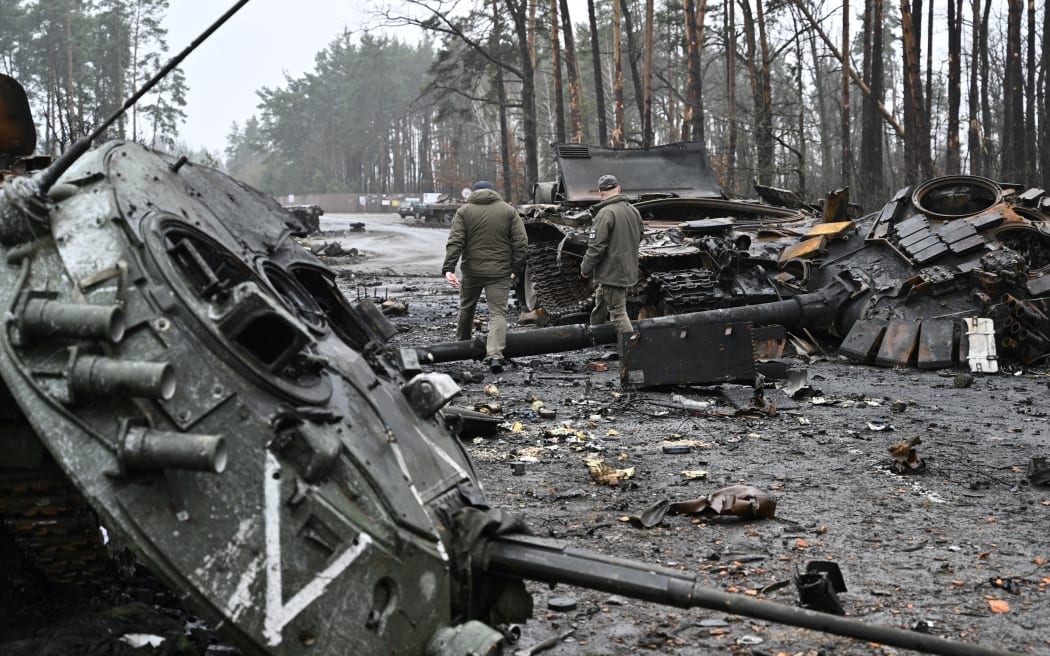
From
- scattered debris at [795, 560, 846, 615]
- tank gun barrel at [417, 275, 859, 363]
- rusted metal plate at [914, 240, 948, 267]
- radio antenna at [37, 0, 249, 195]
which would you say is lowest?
scattered debris at [795, 560, 846, 615]

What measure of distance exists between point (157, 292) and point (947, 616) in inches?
128

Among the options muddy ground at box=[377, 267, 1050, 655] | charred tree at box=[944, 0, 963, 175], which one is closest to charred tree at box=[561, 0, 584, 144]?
charred tree at box=[944, 0, 963, 175]

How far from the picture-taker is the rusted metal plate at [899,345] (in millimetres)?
10703

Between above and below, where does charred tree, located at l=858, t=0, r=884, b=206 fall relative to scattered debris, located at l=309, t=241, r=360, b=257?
above

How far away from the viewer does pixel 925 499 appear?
6.06 m

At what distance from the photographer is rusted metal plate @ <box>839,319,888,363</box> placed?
10953 millimetres

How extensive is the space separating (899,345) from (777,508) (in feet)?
17.9

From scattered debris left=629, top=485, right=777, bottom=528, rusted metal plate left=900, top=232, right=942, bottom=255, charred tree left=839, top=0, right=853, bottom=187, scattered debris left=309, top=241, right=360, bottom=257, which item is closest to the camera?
scattered debris left=629, top=485, right=777, bottom=528

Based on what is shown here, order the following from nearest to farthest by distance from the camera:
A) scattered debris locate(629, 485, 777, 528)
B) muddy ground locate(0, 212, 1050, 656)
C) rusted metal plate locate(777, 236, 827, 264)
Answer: muddy ground locate(0, 212, 1050, 656) < scattered debris locate(629, 485, 777, 528) < rusted metal plate locate(777, 236, 827, 264)

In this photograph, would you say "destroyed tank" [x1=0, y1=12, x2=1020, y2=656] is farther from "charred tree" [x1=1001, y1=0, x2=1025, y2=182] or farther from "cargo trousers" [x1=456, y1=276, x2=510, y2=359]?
"charred tree" [x1=1001, y1=0, x2=1025, y2=182]

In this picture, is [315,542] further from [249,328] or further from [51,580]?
[51,580]

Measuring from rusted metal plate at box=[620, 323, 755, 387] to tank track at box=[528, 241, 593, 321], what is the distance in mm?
4469

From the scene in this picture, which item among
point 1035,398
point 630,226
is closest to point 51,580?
point 630,226

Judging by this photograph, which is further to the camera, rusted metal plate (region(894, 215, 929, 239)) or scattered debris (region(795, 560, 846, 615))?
rusted metal plate (region(894, 215, 929, 239))
